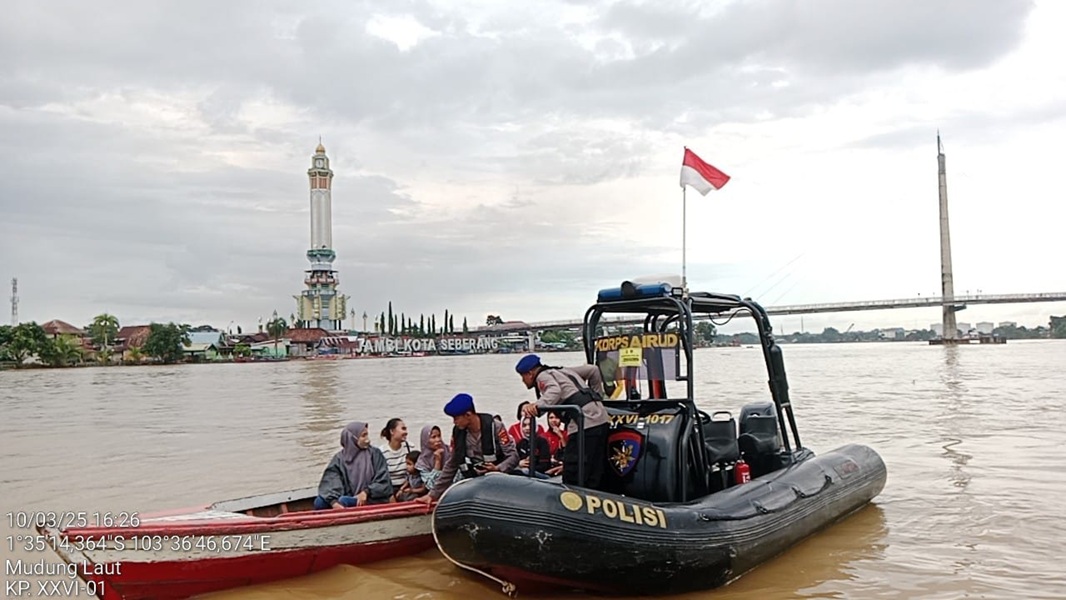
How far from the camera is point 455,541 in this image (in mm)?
5723

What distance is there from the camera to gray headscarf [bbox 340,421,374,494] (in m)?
7.32

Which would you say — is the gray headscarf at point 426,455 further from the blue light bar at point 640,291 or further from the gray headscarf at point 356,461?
the blue light bar at point 640,291

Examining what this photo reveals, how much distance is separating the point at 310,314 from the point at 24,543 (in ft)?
486

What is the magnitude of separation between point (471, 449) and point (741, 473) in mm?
2204

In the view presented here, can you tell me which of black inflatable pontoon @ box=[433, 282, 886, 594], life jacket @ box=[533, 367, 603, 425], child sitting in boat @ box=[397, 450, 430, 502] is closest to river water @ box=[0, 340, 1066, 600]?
black inflatable pontoon @ box=[433, 282, 886, 594]

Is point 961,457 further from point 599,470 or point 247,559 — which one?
point 247,559

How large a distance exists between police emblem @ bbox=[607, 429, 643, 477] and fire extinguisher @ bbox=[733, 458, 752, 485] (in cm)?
105

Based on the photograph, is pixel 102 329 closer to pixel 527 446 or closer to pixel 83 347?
pixel 83 347

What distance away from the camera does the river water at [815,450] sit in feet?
21.8

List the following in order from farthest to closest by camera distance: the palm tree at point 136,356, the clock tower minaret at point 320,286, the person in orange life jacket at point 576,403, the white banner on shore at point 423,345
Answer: the clock tower minaret at point 320,286 < the white banner on shore at point 423,345 < the palm tree at point 136,356 < the person in orange life jacket at point 576,403

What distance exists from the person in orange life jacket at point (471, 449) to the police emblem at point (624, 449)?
1042mm

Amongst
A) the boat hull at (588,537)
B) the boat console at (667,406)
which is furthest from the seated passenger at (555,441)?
the boat hull at (588,537)

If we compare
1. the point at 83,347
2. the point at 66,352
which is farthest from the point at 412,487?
the point at 83,347

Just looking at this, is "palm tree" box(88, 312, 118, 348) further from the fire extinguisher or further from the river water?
the fire extinguisher
